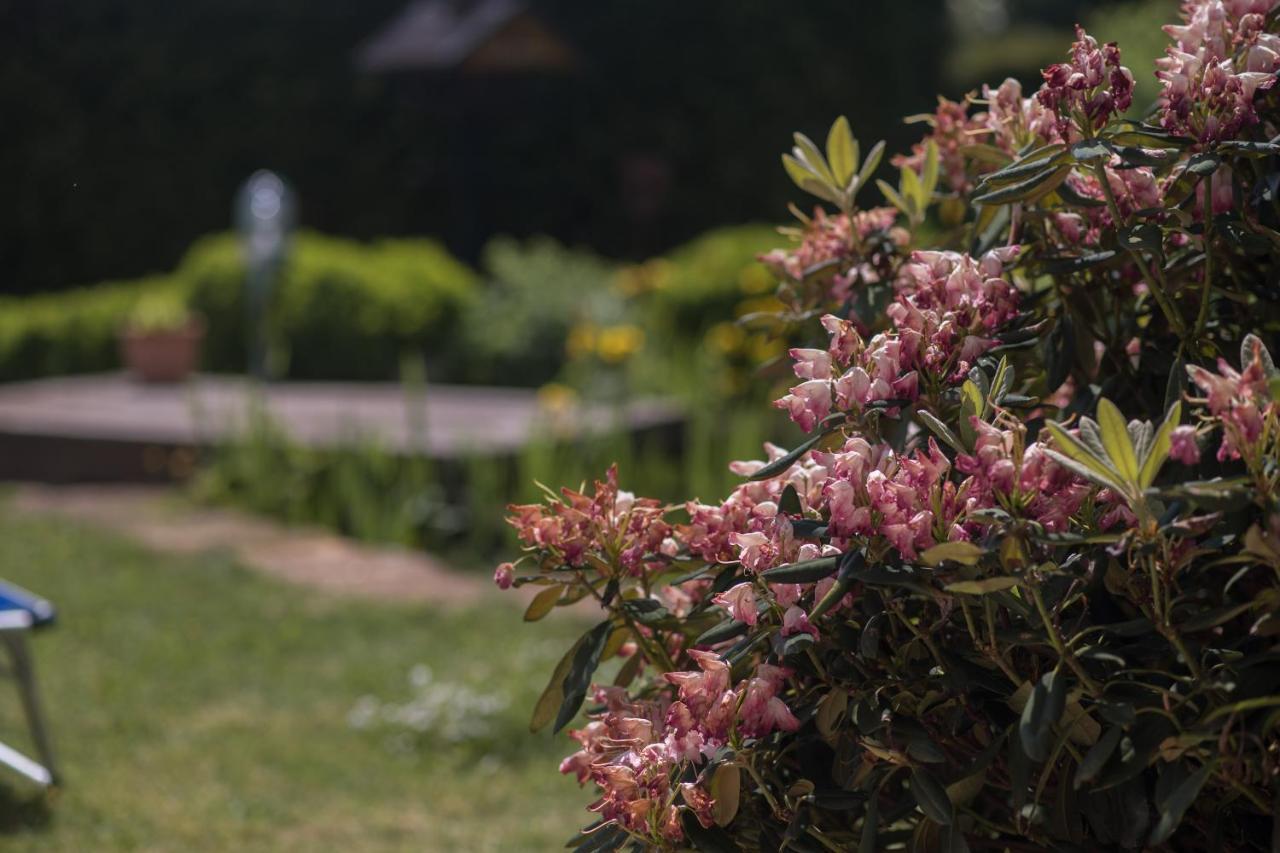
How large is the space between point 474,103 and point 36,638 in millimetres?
8798

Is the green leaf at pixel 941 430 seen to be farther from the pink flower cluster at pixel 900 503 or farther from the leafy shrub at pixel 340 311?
the leafy shrub at pixel 340 311

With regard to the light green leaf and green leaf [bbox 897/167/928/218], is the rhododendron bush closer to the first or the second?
the light green leaf

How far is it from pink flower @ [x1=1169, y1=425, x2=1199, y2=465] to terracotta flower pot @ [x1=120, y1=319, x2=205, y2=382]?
27.2 feet

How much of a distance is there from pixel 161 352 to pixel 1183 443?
843 centimetres

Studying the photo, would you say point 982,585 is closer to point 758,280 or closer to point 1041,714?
point 1041,714

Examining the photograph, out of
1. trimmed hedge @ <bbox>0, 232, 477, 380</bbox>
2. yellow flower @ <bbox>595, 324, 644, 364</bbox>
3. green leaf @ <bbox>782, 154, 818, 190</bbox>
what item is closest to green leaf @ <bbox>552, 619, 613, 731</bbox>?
green leaf @ <bbox>782, 154, 818, 190</bbox>

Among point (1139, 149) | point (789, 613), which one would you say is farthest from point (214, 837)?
point (1139, 149)

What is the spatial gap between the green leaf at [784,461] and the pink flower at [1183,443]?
1.16 ft

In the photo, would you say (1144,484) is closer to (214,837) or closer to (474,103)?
(214,837)

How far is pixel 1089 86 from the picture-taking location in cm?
134

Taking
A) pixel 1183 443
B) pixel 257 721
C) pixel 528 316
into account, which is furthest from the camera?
pixel 528 316

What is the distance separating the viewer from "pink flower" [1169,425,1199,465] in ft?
3.56

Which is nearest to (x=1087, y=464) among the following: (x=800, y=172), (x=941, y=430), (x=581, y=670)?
(x=941, y=430)

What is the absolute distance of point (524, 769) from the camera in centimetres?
390
